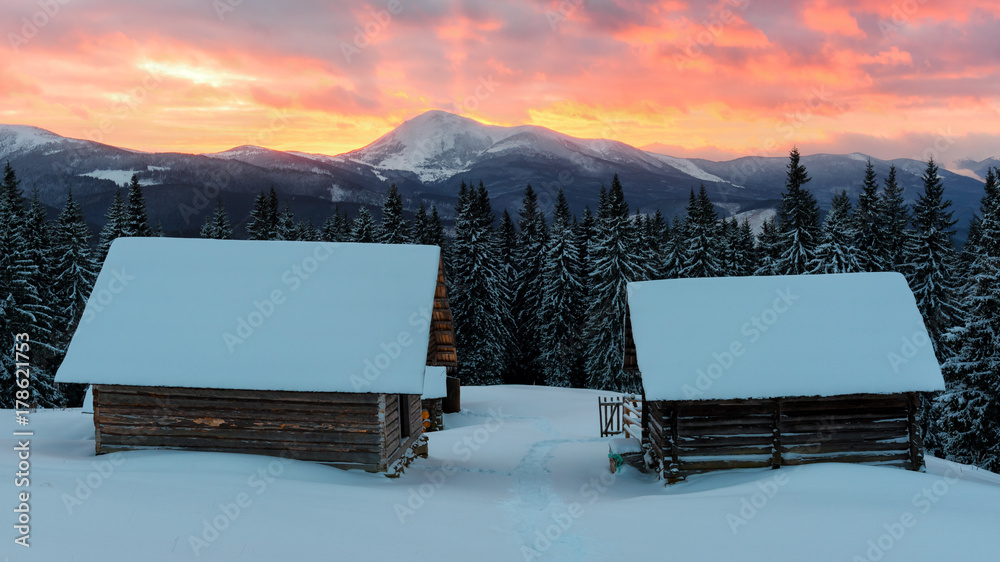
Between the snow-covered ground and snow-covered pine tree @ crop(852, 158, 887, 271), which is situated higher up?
snow-covered pine tree @ crop(852, 158, 887, 271)

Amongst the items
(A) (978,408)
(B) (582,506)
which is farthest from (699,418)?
(A) (978,408)

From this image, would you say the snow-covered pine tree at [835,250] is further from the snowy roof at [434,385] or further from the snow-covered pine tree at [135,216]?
the snow-covered pine tree at [135,216]

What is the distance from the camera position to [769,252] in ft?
163

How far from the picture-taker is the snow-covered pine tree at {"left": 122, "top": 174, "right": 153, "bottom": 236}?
4566 cm

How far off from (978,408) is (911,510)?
18505mm

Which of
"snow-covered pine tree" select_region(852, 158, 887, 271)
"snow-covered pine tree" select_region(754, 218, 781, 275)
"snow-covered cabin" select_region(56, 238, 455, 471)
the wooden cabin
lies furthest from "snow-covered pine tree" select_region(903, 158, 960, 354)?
"snow-covered cabin" select_region(56, 238, 455, 471)

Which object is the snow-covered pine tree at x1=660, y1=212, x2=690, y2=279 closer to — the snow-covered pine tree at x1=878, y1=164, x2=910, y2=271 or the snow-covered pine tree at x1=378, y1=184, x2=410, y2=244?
the snow-covered pine tree at x1=878, y1=164, x2=910, y2=271

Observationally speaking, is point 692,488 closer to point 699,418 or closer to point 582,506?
point 699,418

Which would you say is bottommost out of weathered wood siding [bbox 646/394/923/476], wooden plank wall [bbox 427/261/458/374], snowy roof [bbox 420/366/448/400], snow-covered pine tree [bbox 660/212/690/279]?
snowy roof [bbox 420/366/448/400]

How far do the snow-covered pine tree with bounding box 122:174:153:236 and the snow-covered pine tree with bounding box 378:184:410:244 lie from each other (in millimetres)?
18478

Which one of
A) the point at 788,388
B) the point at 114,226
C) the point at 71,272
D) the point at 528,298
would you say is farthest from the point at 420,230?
the point at 788,388

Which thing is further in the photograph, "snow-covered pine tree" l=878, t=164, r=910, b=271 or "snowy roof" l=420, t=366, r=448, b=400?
"snow-covered pine tree" l=878, t=164, r=910, b=271

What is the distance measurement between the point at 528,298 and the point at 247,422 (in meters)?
41.8

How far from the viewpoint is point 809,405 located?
16.6m
